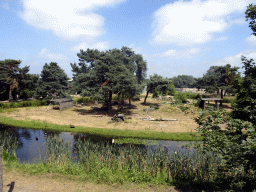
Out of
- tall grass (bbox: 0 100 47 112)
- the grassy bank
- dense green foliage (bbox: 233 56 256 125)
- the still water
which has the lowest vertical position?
the still water

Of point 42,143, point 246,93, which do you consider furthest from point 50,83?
point 246,93

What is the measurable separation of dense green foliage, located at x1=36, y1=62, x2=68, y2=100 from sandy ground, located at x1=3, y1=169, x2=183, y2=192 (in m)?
32.5

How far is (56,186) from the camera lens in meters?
9.25

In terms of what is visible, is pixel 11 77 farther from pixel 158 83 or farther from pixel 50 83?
pixel 158 83

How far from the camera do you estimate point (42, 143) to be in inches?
677

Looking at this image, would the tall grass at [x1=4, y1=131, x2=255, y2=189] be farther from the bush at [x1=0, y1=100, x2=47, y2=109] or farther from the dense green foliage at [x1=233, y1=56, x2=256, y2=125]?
the bush at [x1=0, y1=100, x2=47, y2=109]

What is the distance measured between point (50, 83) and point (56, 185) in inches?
1365

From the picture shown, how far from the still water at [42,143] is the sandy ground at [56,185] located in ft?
12.1

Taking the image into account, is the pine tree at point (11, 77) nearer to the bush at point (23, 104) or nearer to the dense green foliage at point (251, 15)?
the bush at point (23, 104)

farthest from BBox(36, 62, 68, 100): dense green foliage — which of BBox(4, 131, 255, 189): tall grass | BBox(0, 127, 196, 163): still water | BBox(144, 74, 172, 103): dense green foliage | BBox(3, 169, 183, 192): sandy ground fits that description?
BBox(3, 169, 183, 192): sandy ground

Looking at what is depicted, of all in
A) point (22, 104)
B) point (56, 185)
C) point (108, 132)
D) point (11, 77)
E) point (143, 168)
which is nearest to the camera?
point (56, 185)

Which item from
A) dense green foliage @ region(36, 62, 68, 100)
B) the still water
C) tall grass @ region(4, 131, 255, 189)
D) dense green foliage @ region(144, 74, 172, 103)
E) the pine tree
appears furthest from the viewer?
dense green foliage @ region(36, 62, 68, 100)

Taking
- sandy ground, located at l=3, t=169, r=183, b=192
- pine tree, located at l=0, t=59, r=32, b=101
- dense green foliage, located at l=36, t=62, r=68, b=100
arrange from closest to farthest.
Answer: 1. sandy ground, located at l=3, t=169, r=183, b=192
2. pine tree, located at l=0, t=59, r=32, b=101
3. dense green foliage, located at l=36, t=62, r=68, b=100

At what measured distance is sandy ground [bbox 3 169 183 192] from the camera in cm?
894
